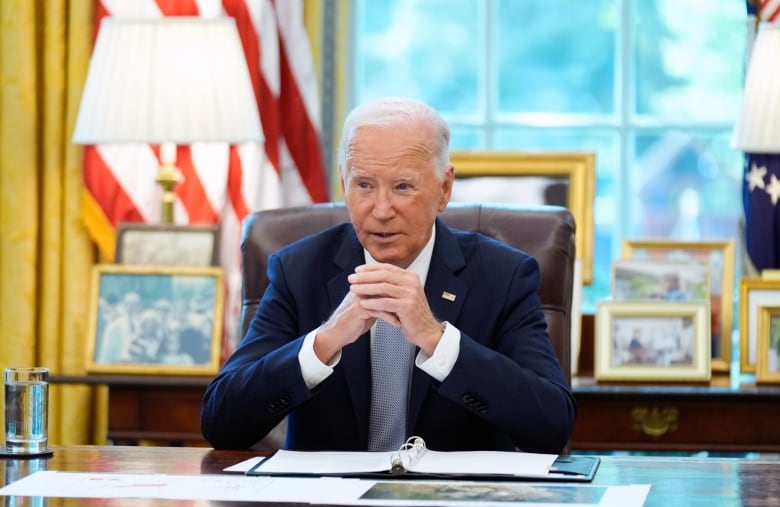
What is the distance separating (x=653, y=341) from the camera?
3.56m

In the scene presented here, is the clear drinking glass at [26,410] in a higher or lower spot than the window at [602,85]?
lower

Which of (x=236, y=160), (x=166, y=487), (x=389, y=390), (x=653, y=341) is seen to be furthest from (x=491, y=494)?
(x=236, y=160)

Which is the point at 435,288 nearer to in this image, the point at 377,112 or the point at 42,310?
the point at 377,112

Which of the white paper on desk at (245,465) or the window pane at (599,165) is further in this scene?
the window pane at (599,165)

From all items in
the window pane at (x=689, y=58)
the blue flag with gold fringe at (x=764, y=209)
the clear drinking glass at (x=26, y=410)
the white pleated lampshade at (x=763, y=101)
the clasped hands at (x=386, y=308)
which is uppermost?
the window pane at (x=689, y=58)

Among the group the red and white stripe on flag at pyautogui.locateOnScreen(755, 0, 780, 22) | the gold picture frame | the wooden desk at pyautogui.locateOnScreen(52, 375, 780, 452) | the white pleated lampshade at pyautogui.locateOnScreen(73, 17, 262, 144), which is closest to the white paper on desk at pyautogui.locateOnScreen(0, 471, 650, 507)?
the wooden desk at pyautogui.locateOnScreen(52, 375, 780, 452)

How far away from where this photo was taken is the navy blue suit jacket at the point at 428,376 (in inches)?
90.3

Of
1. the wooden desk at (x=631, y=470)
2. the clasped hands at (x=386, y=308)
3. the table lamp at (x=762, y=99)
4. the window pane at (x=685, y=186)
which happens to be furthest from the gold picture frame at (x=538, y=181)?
the wooden desk at (x=631, y=470)

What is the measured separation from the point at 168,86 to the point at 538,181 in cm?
110

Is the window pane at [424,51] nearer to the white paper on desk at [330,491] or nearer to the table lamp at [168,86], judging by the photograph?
the table lamp at [168,86]

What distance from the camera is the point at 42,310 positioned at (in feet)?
13.9

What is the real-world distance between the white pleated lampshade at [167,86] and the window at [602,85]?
2.70 feet

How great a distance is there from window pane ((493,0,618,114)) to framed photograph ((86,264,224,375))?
4.26ft

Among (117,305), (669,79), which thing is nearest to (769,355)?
(669,79)
